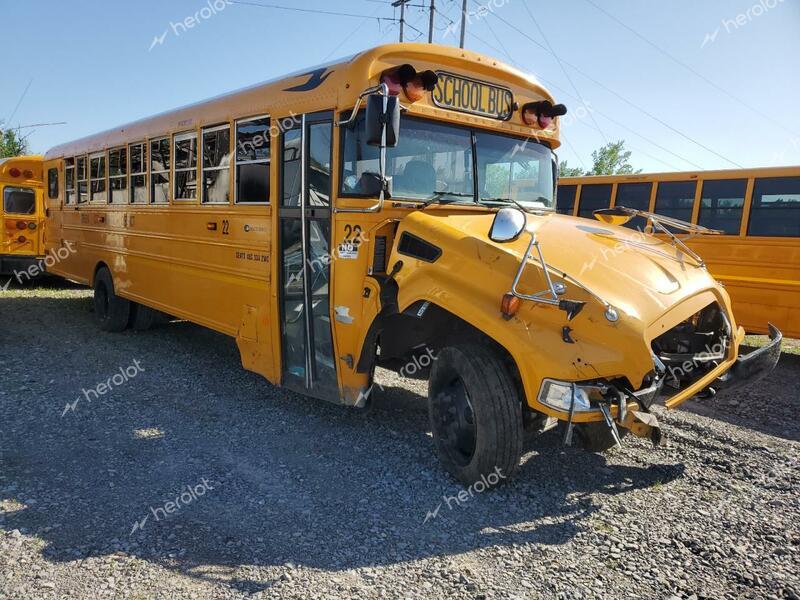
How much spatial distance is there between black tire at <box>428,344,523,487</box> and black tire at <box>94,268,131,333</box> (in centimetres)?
561

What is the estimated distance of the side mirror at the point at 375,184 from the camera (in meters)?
3.94

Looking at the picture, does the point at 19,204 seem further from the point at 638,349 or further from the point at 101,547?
the point at 638,349

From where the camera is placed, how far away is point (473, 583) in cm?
279

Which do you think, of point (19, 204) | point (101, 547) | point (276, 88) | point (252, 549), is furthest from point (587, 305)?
point (19, 204)

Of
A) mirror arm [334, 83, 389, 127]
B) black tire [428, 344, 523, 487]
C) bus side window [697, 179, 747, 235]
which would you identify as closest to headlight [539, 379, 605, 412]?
black tire [428, 344, 523, 487]

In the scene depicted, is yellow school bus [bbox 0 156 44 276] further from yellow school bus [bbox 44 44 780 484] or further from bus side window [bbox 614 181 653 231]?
bus side window [bbox 614 181 653 231]

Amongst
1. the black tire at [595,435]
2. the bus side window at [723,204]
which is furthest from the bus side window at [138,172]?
the bus side window at [723,204]

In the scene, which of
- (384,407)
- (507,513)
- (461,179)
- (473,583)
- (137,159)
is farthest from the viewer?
(137,159)

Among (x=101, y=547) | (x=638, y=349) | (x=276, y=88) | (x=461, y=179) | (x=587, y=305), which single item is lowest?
(x=101, y=547)

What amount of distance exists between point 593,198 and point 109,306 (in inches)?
295

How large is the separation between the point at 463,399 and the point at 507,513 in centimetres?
71

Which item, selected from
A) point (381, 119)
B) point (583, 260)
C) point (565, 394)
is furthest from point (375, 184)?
point (565, 394)

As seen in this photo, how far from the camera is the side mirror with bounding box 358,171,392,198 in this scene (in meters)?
3.94

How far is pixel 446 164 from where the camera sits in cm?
426
